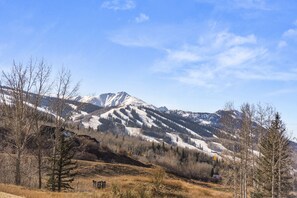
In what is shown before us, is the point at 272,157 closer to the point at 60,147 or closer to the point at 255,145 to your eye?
the point at 255,145

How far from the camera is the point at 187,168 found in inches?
5802

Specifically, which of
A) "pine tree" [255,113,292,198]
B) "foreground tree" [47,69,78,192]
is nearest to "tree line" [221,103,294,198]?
"pine tree" [255,113,292,198]

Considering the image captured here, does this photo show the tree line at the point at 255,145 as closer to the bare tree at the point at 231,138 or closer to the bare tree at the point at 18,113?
the bare tree at the point at 231,138

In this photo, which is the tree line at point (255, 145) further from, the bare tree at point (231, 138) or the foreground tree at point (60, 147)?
the foreground tree at point (60, 147)

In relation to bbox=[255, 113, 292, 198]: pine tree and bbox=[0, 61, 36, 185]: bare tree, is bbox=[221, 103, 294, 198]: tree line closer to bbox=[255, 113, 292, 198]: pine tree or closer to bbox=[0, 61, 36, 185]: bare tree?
bbox=[255, 113, 292, 198]: pine tree

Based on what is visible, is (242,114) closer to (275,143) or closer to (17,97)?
(275,143)

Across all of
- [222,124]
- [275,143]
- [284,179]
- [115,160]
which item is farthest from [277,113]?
[115,160]

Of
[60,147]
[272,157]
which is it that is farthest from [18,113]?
[272,157]

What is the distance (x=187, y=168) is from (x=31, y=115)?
12211cm

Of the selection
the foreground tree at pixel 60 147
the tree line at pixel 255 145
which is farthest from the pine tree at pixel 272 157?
the foreground tree at pixel 60 147

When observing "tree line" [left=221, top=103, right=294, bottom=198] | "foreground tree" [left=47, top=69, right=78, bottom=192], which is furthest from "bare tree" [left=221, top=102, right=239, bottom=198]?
"foreground tree" [left=47, top=69, right=78, bottom=192]

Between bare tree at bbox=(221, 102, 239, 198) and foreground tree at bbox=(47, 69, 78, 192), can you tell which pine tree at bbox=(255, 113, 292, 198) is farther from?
foreground tree at bbox=(47, 69, 78, 192)

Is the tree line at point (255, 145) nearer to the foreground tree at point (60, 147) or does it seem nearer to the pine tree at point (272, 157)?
the pine tree at point (272, 157)

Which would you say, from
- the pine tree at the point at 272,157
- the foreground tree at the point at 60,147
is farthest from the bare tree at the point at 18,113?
the pine tree at the point at 272,157
